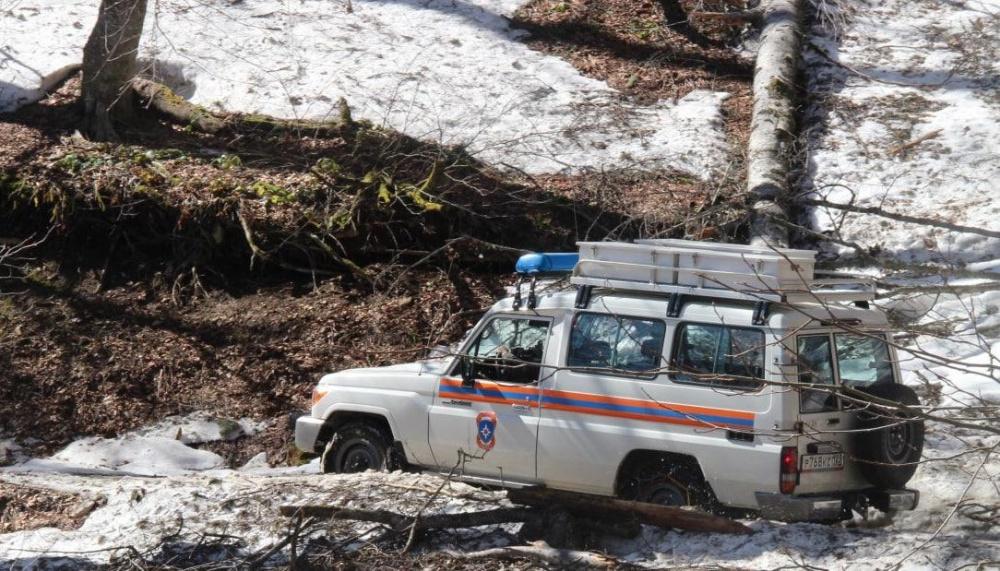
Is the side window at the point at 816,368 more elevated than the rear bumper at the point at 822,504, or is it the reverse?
the side window at the point at 816,368

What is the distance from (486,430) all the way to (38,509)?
139 inches

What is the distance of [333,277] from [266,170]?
5.85 ft

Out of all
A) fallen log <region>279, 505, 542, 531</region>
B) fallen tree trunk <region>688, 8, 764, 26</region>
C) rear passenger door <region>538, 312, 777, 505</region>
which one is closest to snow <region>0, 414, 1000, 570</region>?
fallen log <region>279, 505, 542, 531</region>

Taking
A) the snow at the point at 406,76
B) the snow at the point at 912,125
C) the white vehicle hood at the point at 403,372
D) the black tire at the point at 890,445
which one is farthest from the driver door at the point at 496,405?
the snow at the point at 406,76

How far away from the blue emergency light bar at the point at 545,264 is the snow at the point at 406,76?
4.79m

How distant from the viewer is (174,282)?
12.4 m

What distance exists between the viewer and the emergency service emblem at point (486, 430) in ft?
26.5

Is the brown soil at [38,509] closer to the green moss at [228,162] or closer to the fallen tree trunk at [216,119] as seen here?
the green moss at [228,162]

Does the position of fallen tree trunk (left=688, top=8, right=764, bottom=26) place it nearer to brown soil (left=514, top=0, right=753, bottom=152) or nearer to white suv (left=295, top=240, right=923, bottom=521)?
brown soil (left=514, top=0, right=753, bottom=152)

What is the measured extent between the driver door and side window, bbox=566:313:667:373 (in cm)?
25

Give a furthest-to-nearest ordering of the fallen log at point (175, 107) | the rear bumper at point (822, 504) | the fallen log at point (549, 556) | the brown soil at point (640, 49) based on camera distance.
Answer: the brown soil at point (640, 49) → the fallen log at point (175, 107) → the rear bumper at point (822, 504) → the fallen log at point (549, 556)

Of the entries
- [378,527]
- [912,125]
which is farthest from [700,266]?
[912,125]

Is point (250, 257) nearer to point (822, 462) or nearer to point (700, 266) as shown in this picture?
point (700, 266)

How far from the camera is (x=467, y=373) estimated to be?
8.28 meters
